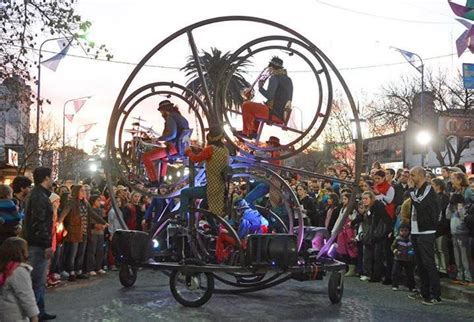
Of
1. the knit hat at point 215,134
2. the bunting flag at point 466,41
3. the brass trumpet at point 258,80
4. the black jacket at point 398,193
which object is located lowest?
the black jacket at point 398,193

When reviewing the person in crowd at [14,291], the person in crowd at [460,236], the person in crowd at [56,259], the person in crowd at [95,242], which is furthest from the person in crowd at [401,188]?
the person in crowd at [14,291]

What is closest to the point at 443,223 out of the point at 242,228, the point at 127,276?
the point at 242,228

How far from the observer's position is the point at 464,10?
12.2 meters

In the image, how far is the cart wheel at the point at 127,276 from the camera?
1128 centimetres

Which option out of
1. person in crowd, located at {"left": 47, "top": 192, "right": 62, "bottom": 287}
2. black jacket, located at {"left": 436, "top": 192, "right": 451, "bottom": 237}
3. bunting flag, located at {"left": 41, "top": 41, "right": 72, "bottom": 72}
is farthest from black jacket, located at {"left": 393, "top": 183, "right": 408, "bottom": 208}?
bunting flag, located at {"left": 41, "top": 41, "right": 72, "bottom": 72}

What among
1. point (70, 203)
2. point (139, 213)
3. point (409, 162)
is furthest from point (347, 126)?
point (70, 203)

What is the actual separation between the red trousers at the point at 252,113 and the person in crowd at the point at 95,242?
4580 millimetres

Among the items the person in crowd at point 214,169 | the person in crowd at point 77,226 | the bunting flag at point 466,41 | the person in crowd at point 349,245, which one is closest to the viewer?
the person in crowd at point 214,169

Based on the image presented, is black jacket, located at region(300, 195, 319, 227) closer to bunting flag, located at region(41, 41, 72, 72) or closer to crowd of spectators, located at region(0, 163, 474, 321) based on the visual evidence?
crowd of spectators, located at region(0, 163, 474, 321)

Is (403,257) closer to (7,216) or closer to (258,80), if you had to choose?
(258,80)

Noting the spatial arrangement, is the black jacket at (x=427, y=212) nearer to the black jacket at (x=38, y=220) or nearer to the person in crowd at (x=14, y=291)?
the black jacket at (x=38, y=220)

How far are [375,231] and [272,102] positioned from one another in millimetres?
3812

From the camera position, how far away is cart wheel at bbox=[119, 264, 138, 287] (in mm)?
11281

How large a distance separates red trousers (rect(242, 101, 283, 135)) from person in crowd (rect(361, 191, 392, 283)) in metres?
3.28
